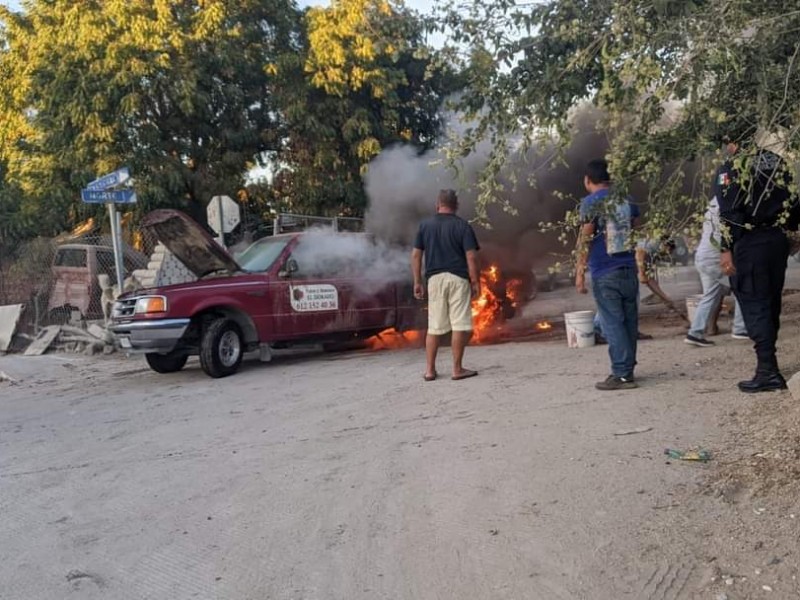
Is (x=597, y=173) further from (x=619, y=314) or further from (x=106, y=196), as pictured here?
(x=106, y=196)

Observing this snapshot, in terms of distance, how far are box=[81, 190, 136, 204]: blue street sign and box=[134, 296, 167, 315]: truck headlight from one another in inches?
105

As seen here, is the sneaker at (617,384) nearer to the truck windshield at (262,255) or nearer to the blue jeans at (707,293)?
the blue jeans at (707,293)

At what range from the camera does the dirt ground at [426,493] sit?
9.90 ft

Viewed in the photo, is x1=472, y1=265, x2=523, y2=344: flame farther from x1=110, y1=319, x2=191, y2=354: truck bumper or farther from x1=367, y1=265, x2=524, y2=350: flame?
x1=110, y1=319, x2=191, y2=354: truck bumper

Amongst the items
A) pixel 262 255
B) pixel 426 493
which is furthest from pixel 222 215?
pixel 426 493

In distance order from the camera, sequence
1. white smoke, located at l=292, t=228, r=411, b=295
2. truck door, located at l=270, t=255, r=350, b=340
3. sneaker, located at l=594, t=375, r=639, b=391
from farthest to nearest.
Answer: white smoke, located at l=292, t=228, r=411, b=295 → truck door, located at l=270, t=255, r=350, b=340 → sneaker, located at l=594, t=375, r=639, b=391

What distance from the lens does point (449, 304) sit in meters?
6.94

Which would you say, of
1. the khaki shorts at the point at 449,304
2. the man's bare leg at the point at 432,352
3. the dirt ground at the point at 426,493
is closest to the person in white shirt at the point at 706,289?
the dirt ground at the point at 426,493

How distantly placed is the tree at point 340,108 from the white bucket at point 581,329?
6202 millimetres

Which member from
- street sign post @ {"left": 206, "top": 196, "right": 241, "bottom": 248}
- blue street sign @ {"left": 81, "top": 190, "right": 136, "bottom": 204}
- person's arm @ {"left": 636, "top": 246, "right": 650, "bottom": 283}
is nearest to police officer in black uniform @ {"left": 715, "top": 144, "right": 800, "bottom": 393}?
person's arm @ {"left": 636, "top": 246, "right": 650, "bottom": 283}

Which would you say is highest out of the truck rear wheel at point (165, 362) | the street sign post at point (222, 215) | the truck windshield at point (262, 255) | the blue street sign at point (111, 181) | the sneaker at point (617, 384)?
the blue street sign at point (111, 181)

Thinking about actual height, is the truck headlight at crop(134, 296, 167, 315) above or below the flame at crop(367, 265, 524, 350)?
above

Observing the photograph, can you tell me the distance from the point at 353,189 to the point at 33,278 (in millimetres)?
6203

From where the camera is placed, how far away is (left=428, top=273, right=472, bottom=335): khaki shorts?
22.5 ft
